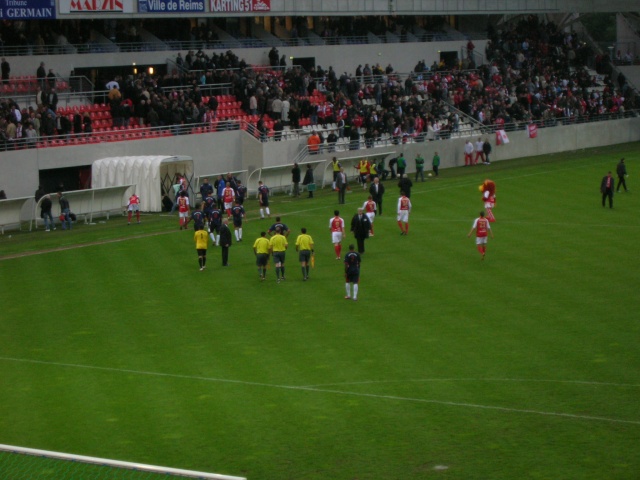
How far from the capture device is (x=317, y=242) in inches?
1454

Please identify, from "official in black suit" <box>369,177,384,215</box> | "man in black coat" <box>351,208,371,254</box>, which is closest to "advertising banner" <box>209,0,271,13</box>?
"official in black suit" <box>369,177,384,215</box>

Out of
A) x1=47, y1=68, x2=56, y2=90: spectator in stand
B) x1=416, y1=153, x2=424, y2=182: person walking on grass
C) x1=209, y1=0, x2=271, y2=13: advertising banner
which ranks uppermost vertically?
x1=209, y1=0, x2=271, y2=13: advertising banner

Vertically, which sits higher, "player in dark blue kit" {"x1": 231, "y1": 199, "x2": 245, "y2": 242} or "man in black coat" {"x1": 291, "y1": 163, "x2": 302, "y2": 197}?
"man in black coat" {"x1": 291, "y1": 163, "x2": 302, "y2": 197}

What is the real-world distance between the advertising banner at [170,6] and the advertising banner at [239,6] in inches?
39.3

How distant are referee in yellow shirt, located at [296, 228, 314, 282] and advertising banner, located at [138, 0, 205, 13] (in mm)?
28491

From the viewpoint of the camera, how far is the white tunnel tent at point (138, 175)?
4597 cm

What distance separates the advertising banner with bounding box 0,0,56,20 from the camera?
49.5 meters

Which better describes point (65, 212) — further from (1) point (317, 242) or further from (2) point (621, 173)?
(2) point (621, 173)

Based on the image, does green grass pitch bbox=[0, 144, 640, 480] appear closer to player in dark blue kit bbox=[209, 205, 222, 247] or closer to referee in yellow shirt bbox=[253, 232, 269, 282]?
referee in yellow shirt bbox=[253, 232, 269, 282]

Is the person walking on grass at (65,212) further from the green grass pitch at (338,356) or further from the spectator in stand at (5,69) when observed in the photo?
the spectator in stand at (5,69)

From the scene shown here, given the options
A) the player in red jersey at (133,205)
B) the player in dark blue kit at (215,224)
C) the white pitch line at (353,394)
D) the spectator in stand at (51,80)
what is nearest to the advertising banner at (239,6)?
the spectator in stand at (51,80)

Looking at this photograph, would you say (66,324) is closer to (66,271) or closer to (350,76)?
(66,271)

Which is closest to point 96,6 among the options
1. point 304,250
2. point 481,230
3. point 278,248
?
point 278,248

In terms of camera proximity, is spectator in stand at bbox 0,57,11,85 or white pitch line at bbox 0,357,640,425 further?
spectator in stand at bbox 0,57,11,85
